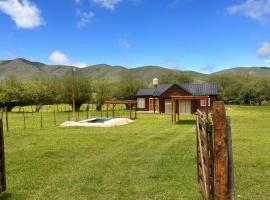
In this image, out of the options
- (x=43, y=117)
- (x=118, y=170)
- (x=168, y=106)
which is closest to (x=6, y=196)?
(x=118, y=170)

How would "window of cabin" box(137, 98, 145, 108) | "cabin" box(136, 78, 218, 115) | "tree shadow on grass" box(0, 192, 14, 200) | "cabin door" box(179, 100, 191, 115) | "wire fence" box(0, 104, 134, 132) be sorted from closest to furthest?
1. "tree shadow on grass" box(0, 192, 14, 200)
2. "wire fence" box(0, 104, 134, 132)
3. "cabin" box(136, 78, 218, 115)
4. "cabin door" box(179, 100, 191, 115)
5. "window of cabin" box(137, 98, 145, 108)

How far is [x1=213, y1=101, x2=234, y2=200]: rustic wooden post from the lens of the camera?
4887mm

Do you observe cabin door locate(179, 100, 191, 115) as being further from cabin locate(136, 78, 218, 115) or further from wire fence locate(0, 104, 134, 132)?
wire fence locate(0, 104, 134, 132)

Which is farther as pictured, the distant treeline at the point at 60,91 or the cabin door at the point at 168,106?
the distant treeline at the point at 60,91

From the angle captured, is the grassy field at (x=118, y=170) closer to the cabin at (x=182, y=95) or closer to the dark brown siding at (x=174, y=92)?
the cabin at (x=182, y=95)

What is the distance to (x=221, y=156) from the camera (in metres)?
4.88

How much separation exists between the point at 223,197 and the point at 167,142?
1163 cm

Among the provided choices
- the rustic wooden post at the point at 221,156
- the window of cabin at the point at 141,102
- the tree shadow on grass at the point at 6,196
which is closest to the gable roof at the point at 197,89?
the window of cabin at the point at 141,102

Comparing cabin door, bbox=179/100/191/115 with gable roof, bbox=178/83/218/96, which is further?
gable roof, bbox=178/83/218/96

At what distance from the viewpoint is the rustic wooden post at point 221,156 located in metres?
4.89

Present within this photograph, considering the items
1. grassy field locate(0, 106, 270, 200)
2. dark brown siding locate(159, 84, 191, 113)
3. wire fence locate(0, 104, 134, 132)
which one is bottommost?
grassy field locate(0, 106, 270, 200)

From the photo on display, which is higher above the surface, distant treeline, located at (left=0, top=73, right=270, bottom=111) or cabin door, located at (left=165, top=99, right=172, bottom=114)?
distant treeline, located at (left=0, top=73, right=270, bottom=111)

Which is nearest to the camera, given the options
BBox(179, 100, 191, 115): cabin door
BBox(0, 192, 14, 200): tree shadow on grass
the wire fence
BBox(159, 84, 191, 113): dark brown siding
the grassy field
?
BBox(0, 192, 14, 200): tree shadow on grass

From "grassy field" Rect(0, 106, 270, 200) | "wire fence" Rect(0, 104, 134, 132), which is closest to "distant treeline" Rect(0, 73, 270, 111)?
"wire fence" Rect(0, 104, 134, 132)
